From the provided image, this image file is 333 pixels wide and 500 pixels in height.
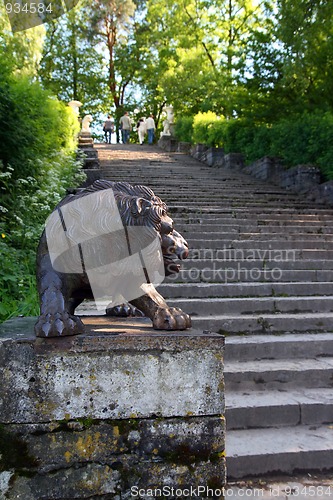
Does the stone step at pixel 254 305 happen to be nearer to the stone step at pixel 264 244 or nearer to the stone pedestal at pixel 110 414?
the stone step at pixel 264 244

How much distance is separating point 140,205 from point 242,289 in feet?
10.4

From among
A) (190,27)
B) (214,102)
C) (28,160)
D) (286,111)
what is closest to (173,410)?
(28,160)

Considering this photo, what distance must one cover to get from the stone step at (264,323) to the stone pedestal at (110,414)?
89.5 inches

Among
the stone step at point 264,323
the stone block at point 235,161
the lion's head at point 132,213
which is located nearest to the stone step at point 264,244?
the stone step at point 264,323

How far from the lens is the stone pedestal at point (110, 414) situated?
1.56 meters

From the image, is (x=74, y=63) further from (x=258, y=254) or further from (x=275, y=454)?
(x=275, y=454)

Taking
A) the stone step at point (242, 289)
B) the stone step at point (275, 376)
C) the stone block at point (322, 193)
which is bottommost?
the stone step at point (275, 376)

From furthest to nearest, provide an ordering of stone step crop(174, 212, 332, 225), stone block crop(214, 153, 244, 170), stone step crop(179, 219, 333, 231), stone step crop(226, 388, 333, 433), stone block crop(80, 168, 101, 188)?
1. stone block crop(214, 153, 244, 170)
2. stone block crop(80, 168, 101, 188)
3. stone step crop(174, 212, 332, 225)
4. stone step crop(179, 219, 333, 231)
5. stone step crop(226, 388, 333, 433)

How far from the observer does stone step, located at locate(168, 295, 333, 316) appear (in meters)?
4.23

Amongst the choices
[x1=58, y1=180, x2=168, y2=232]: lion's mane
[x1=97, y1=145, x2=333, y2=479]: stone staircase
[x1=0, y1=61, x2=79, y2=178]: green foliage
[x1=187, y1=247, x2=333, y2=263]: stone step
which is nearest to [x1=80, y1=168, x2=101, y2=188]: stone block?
[x1=0, y1=61, x2=79, y2=178]: green foliage

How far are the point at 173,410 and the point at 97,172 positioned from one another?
827 cm

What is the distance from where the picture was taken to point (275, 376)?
3344 millimetres

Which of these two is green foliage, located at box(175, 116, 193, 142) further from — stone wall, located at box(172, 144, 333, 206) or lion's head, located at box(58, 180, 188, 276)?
lion's head, located at box(58, 180, 188, 276)

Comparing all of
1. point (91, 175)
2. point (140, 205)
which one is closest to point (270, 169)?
point (91, 175)
